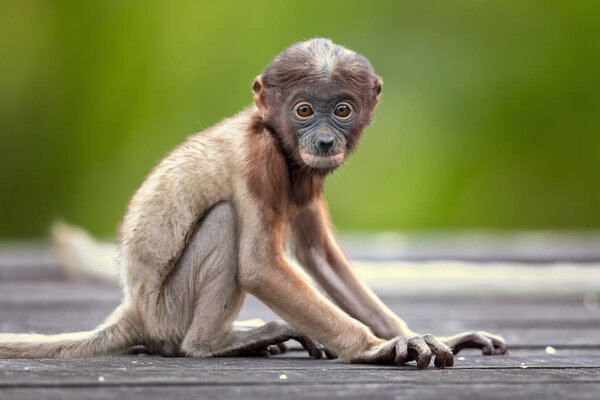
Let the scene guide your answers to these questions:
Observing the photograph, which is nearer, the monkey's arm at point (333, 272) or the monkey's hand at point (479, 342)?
the monkey's hand at point (479, 342)

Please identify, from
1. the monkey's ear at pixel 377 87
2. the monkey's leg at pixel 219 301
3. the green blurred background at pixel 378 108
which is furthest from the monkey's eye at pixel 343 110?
the green blurred background at pixel 378 108

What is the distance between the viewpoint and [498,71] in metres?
12.2

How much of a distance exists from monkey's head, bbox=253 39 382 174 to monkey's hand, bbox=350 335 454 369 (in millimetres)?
726

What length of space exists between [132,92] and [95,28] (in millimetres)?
867

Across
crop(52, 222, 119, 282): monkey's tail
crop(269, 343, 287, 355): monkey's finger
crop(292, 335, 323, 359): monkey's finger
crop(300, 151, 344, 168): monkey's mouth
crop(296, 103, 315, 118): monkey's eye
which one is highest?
crop(52, 222, 119, 282): monkey's tail

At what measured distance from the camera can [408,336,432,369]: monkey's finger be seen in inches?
125

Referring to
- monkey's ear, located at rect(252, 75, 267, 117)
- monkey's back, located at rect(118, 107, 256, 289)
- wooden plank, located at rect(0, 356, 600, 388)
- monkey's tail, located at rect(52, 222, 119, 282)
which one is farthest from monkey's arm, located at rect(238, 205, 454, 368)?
monkey's tail, located at rect(52, 222, 119, 282)

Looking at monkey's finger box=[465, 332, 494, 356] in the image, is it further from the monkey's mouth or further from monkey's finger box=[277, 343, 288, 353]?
the monkey's mouth

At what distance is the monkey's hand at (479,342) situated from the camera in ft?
12.8

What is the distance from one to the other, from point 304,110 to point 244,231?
0.49 metres

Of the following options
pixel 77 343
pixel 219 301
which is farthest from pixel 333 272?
pixel 77 343

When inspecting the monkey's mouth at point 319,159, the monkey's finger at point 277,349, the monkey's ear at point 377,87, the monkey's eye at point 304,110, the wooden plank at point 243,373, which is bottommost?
the wooden plank at point 243,373

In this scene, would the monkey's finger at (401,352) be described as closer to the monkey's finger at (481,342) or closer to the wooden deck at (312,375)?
the wooden deck at (312,375)

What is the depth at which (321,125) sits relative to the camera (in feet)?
11.9
